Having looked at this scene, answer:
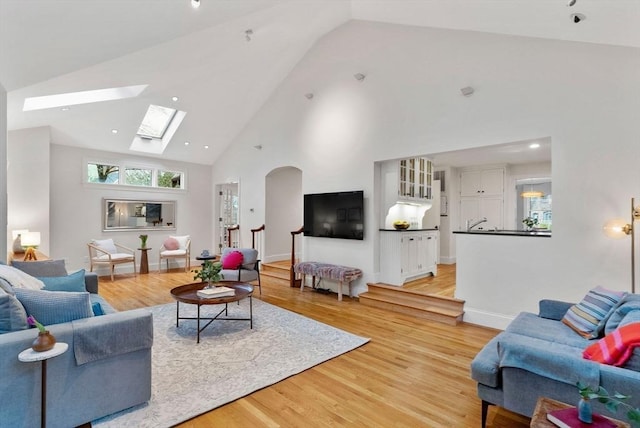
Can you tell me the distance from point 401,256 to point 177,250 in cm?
547

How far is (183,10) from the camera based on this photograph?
336 cm

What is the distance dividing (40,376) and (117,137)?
630 centimetres

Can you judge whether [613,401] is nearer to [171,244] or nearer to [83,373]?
[83,373]

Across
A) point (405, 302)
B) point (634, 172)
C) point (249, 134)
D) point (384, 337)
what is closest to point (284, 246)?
point (249, 134)

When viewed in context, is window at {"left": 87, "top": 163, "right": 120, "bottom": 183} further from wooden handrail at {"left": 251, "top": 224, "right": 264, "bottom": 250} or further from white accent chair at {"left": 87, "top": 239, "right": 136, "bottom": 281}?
wooden handrail at {"left": 251, "top": 224, "right": 264, "bottom": 250}

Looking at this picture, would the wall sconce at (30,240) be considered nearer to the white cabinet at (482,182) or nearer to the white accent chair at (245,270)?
the white accent chair at (245,270)

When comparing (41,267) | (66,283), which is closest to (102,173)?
(41,267)

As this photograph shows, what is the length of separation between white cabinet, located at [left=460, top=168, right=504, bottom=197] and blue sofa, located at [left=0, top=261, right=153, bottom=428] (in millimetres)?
7164

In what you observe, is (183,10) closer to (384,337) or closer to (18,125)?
(384,337)

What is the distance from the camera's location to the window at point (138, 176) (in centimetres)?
764

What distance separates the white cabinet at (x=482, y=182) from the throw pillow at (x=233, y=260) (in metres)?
5.50

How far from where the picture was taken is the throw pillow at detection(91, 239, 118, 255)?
268 inches

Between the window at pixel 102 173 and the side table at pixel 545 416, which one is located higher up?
the window at pixel 102 173

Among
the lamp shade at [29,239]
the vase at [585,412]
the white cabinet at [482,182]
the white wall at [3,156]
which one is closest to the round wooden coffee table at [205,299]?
the white wall at [3,156]
